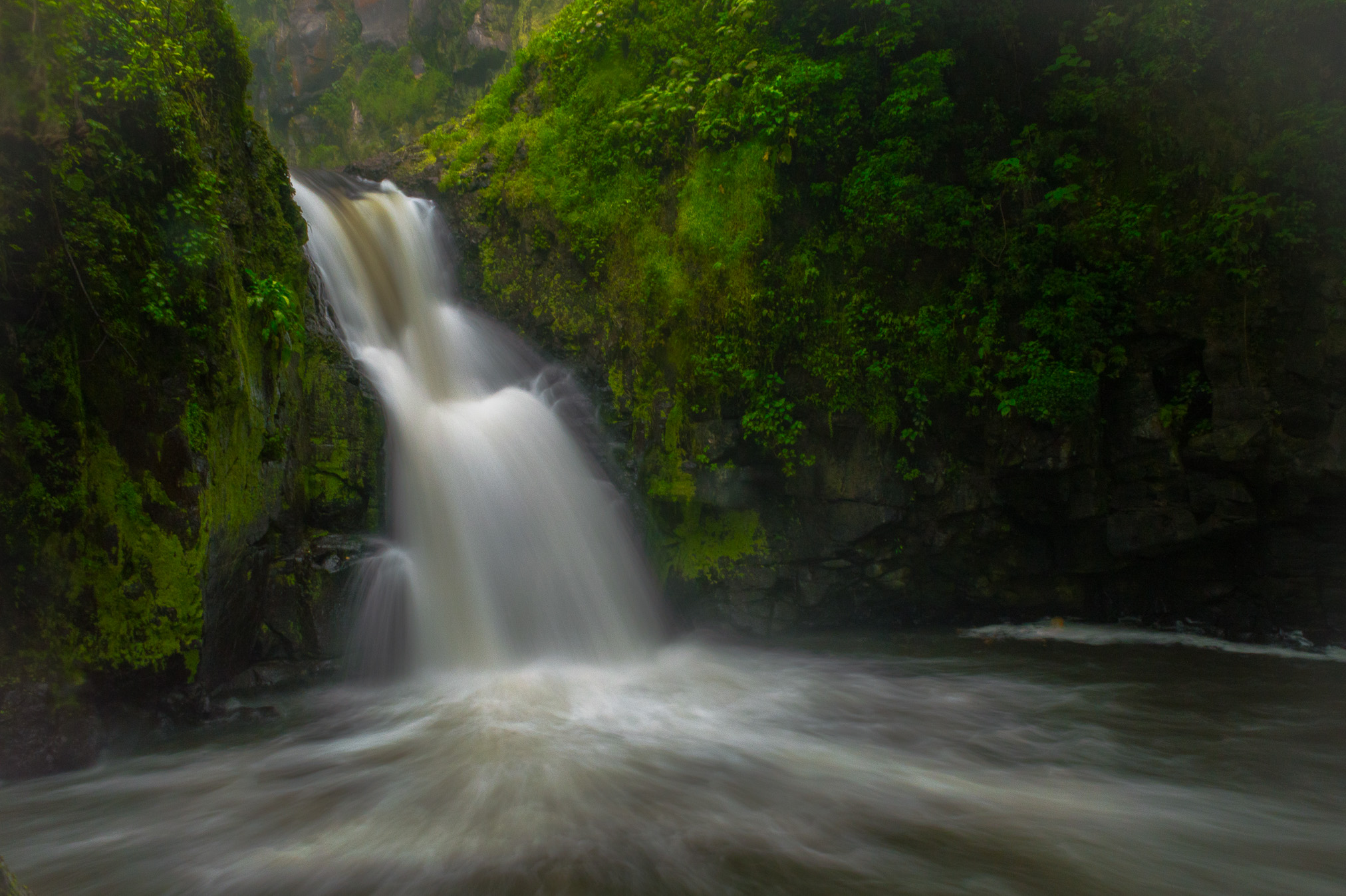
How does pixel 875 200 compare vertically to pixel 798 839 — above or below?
above

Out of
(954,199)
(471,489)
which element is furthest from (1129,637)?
(471,489)

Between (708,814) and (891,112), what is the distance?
264 inches

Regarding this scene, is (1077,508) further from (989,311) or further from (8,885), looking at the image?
(8,885)

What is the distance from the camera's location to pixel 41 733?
14.3 ft

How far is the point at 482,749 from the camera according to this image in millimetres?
4773

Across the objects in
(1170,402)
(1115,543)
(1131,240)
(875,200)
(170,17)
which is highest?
(170,17)

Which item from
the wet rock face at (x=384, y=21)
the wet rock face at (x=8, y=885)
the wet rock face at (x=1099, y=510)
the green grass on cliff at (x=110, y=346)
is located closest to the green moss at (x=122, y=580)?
the green grass on cliff at (x=110, y=346)

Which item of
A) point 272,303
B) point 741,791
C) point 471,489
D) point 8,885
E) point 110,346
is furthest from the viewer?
point 471,489

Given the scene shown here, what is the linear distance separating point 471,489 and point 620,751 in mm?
3589

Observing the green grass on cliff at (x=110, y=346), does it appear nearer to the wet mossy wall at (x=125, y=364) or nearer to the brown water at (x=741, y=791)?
the wet mossy wall at (x=125, y=364)

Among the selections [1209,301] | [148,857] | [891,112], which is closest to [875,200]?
[891,112]

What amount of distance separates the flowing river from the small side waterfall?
32mm

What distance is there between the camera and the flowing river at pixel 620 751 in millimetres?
3338

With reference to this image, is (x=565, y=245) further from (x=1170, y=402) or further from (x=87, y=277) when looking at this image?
(x=1170, y=402)
